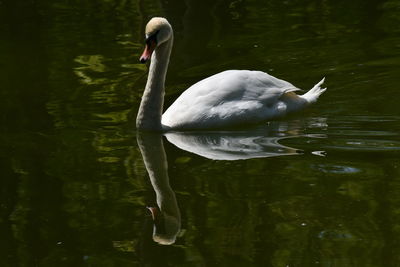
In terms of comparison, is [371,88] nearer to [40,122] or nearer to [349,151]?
[349,151]

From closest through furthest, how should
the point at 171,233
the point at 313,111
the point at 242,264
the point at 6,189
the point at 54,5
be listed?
the point at 242,264 → the point at 171,233 → the point at 6,189 → the point at 313,111 → the point at 54,5

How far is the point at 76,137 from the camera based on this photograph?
9375mm

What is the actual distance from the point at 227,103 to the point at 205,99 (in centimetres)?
22

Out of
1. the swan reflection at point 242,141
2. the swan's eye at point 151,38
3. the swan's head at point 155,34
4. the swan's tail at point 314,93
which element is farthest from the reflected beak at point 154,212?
the swan's tail at point 314,93

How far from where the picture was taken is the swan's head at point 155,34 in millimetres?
9320

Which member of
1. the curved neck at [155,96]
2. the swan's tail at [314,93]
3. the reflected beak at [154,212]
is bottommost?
the reflected beak at [154,212]

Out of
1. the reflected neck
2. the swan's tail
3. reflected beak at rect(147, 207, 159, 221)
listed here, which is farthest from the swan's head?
reflected beak at rect(147, 207, 159, 221)

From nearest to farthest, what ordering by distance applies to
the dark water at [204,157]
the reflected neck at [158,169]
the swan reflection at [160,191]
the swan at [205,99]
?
the dark water at [204,157] < the swan reflection at [160,191] < the reflected neck at [158,169] < the swan at [205,99]

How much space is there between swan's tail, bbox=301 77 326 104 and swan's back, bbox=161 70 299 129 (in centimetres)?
31

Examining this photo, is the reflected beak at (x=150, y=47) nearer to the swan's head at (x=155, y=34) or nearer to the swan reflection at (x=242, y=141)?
the swan's head at (x=155, y=34)

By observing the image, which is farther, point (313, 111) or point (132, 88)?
point (132, 88)

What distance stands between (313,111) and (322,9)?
17.8 ft

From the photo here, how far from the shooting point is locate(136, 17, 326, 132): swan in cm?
944

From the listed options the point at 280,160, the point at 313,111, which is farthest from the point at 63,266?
the point at 313,111
